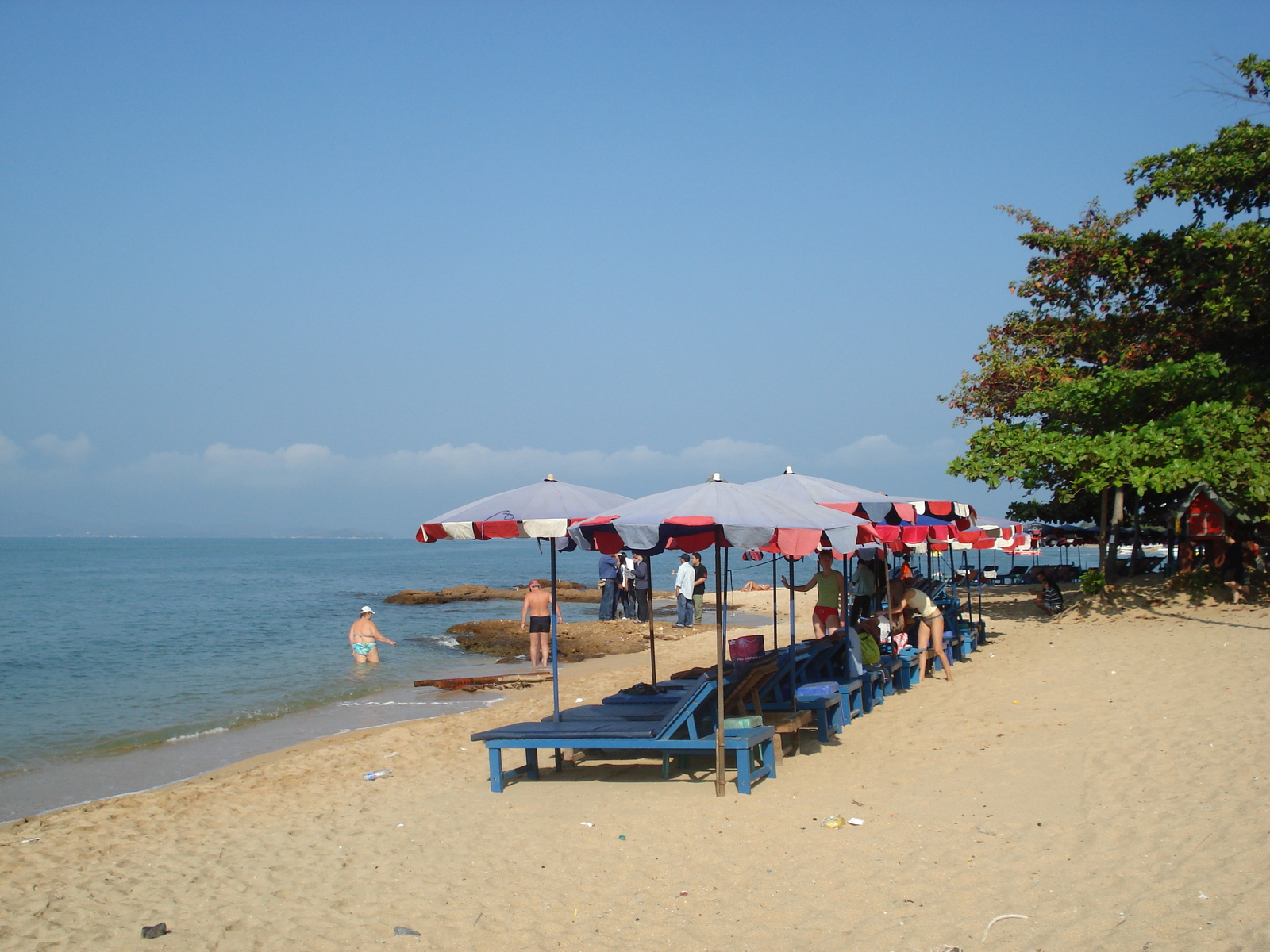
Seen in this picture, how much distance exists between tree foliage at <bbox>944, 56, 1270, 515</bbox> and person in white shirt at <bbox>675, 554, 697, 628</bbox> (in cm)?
846

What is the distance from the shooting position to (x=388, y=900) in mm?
5082

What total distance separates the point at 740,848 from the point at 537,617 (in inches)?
374

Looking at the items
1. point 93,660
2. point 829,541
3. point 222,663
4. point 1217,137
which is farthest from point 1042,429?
point 93,660

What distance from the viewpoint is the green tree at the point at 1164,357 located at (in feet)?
41.9

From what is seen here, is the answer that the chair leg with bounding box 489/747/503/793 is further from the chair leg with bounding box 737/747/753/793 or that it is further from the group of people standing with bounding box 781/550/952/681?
the group of people standing with bounding box 781/550/952/681

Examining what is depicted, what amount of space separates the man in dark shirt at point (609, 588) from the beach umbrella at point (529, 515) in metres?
15.2

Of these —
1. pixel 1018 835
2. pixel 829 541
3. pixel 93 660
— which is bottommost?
pixel 93 660

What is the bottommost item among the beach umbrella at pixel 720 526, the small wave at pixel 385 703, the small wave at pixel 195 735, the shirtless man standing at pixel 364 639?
the small wave at pixel 195 735

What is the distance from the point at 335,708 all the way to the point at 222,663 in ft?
24.8

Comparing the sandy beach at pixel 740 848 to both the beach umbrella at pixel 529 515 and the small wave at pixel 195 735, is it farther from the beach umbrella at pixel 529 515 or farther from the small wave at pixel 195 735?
the small wave at pixel 195 735

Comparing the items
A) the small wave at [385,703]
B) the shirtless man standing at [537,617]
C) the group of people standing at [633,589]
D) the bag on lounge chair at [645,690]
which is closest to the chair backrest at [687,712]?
the bag on lounge chair at [645,690]

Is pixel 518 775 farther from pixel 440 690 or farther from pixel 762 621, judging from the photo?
pixel 762 621

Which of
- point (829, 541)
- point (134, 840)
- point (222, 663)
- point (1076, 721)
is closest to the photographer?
point (829, 541)

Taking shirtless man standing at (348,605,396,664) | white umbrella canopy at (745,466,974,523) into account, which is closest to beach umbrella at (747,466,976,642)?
white umbrella canopy at (745,466,974,523)
